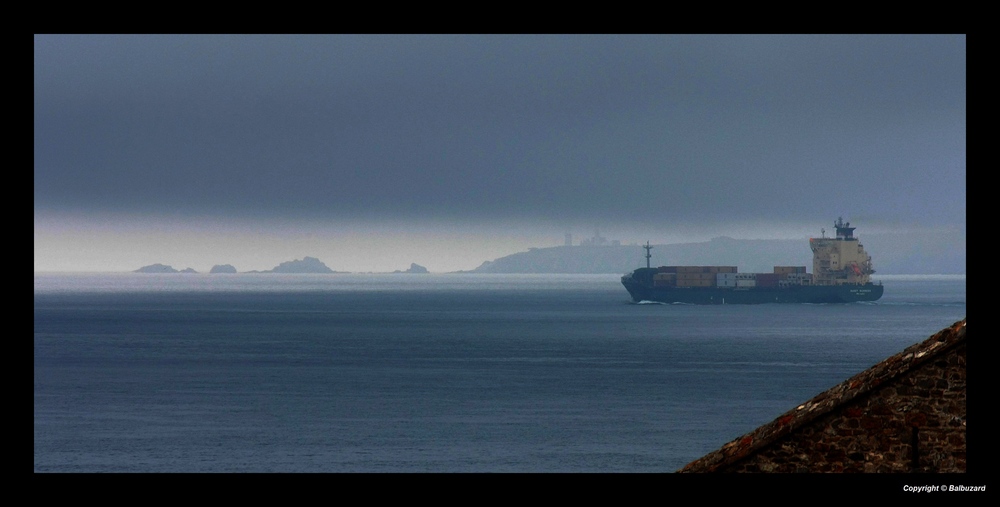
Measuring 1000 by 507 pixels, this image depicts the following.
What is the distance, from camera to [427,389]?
2373 inches

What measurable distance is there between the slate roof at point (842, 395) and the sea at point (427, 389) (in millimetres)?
29606

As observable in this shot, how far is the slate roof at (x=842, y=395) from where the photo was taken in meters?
8.41

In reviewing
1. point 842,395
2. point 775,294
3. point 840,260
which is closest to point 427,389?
point 842,395

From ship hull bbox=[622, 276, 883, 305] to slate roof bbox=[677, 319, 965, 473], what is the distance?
14156cm

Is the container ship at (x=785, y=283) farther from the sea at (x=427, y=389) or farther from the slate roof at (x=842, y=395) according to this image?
the slate roof at (x=842, y=395)

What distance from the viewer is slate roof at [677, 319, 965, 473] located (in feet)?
27.6

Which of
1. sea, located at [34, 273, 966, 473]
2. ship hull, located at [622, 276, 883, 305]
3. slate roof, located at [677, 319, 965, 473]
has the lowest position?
sea, located at [34, 273, 966, 473]

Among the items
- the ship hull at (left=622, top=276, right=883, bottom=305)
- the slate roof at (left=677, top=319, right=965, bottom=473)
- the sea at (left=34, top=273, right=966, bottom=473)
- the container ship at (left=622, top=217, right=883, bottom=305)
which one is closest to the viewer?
the slate roof at (left=677, top=319, right=965, bottom=473)

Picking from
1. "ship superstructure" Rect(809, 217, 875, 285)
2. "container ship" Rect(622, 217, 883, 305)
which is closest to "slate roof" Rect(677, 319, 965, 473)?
"container ship" Rect(622, 217, 883, 305)

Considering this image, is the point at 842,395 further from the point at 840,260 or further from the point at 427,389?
the point at 840,260

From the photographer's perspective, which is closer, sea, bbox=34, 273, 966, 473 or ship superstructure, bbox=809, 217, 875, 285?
sea, bbox=34, 273, 966, 473

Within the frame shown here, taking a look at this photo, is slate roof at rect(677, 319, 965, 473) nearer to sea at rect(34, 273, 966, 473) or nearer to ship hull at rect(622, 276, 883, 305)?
sea at rect(34, 273, 966, 473)
